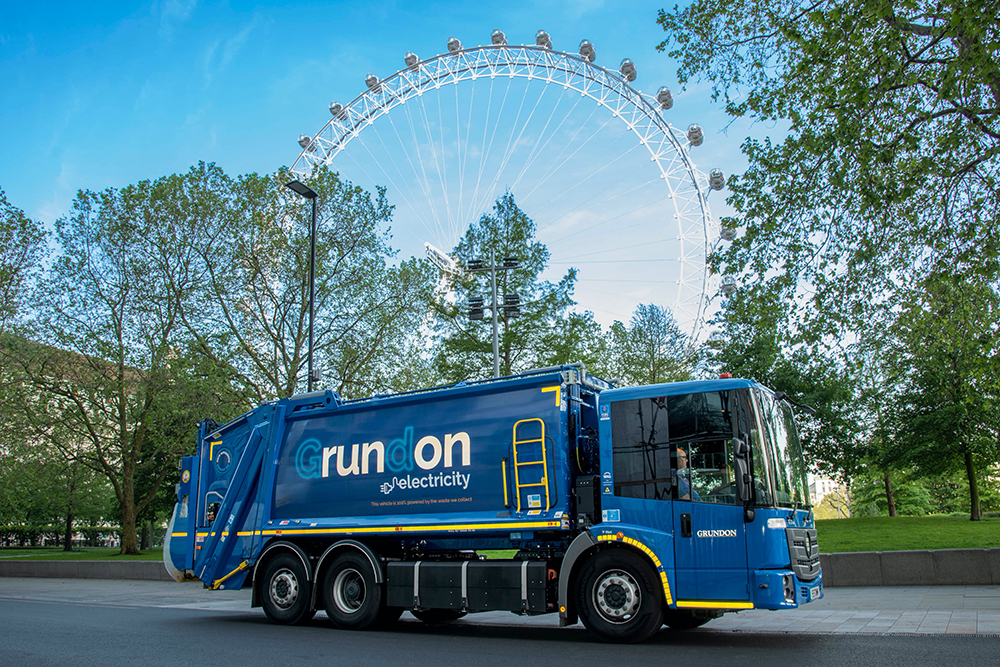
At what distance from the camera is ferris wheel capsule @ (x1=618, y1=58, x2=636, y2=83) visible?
34.4m

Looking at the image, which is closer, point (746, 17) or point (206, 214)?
point (746, 17)

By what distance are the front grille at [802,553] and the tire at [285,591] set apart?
23.7 ft

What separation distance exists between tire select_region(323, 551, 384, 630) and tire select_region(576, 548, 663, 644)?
10.9 feet

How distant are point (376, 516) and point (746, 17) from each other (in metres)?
11.6

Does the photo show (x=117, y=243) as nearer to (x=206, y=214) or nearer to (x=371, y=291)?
(x=206, y=214)

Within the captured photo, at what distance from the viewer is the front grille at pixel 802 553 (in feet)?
29.3

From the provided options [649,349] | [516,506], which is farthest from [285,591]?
[649,349]

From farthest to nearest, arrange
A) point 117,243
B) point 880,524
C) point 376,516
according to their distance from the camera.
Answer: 1. point 117,243
2. point 880,524
3. point 376,516

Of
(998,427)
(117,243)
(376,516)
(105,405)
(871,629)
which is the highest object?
(117,243)

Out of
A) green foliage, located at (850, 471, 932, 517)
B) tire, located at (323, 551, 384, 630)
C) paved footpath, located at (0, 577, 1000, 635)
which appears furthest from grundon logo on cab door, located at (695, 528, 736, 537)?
green foliage, located at (850, 471, 932, 517)

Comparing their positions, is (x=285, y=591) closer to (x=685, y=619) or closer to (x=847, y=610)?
(x=685, y=619)

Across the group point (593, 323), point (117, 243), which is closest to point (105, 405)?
point (117, 243)

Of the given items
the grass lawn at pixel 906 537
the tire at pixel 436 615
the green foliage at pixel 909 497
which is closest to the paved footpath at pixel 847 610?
the tire at pixel 436 615

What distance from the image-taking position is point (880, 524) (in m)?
27.9
